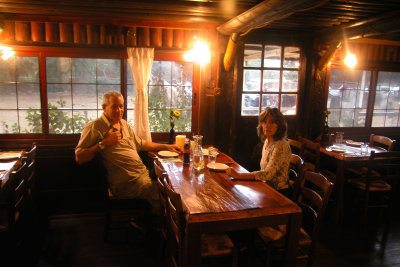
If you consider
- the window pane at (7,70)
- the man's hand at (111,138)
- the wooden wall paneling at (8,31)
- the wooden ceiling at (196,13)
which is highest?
the wooden ceiling at (196,13)

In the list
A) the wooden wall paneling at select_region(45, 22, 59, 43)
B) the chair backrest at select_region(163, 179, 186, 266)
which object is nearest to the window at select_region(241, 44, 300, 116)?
the wooden wall paneling at select_region(45, 22, 59, 43)

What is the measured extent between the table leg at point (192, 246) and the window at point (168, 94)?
248 centimetres

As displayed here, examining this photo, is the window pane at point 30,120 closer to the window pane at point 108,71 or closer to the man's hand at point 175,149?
the window pane at point 108,71

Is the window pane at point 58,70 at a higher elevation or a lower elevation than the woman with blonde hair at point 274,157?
higher

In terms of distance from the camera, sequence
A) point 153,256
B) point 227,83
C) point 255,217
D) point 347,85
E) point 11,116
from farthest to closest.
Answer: point 347,85
point 227,83
point 11,116
point 153,256
point 255,217

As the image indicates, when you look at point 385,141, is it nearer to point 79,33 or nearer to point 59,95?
point 79,33

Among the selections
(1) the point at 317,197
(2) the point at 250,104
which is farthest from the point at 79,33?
(1) the point at 317,197

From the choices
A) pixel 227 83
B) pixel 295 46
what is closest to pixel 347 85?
pixel 295 46

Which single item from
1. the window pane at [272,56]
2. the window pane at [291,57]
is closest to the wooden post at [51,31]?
the window pane at [272,56]

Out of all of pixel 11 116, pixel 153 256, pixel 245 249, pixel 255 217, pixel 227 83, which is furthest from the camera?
pixel 227 83

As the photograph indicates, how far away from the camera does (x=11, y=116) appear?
12.3 feet

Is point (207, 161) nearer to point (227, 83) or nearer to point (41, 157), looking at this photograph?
point (227, 83)

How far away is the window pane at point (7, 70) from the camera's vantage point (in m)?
3.65

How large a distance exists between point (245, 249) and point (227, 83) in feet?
8.23
